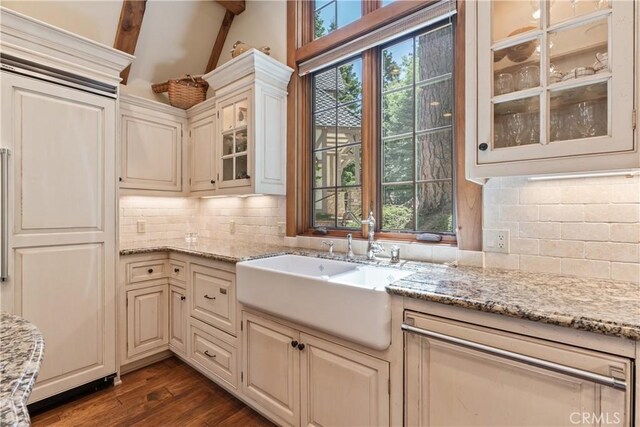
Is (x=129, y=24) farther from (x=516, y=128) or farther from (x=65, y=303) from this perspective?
(x=516, y=128)

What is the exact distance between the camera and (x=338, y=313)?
1309 mm

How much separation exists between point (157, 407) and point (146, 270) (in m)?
0.97

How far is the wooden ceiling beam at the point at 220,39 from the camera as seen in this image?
3.03 m

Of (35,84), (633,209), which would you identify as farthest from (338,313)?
(35,84)

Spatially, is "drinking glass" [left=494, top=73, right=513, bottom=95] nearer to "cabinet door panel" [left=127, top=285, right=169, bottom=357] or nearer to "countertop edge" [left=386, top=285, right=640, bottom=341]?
"countertop edge" [left=386, top=285, right=640, bottom=341]

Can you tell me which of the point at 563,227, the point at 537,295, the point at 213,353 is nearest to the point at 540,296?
the point at 537,295

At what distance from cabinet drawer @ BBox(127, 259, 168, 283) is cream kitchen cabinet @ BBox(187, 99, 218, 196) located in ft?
2.36

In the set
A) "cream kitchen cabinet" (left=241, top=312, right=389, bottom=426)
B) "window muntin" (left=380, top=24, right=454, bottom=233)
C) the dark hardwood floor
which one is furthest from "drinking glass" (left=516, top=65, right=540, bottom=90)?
the dark hardwood floor

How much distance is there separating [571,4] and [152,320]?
308 centimetres

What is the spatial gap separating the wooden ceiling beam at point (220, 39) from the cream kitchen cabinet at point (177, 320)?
2.30m

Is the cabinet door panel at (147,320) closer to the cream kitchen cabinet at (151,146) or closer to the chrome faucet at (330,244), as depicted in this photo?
the cream kitchen cabinet at (151,146)

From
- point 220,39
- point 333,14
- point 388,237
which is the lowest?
point 388,237

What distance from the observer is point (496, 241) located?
61.2 inches

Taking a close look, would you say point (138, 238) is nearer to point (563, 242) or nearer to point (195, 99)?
point (195, 99)
